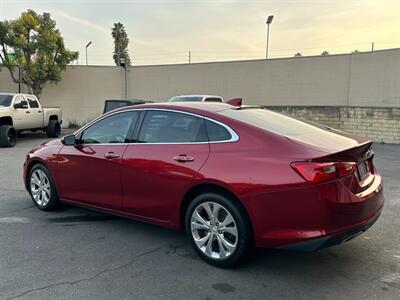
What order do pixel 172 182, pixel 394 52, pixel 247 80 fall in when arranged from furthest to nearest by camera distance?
pixel 247 80 < pixel 394 52 < pixel 172 182

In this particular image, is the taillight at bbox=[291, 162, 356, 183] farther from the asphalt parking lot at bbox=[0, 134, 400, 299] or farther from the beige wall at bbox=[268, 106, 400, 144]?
the beige wall at bbox=[268, 106, 400, 144]

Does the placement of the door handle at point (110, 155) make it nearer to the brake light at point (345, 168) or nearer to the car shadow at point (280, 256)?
the car shadow at point (280, 256)

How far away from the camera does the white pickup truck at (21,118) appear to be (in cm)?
1368

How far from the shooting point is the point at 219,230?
3.82 m

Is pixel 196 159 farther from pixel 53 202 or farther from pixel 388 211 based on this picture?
pixel 388 211

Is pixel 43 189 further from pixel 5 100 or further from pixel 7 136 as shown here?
pixel 5 100

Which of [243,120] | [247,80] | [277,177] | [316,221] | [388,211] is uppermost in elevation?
[247,80]

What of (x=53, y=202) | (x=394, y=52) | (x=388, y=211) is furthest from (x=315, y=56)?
(x=53, y=202)

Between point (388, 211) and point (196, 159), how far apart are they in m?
3.36

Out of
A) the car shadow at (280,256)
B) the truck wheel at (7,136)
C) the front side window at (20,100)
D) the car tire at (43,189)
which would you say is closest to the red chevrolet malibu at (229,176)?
the car shadow at (280,256)

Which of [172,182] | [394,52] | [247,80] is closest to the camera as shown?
[172,182]

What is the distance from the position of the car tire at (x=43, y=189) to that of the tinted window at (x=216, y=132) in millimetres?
→ 2735

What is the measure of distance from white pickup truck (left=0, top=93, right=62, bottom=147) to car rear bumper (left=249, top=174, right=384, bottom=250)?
12.2 meters

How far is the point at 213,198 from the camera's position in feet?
12.4
